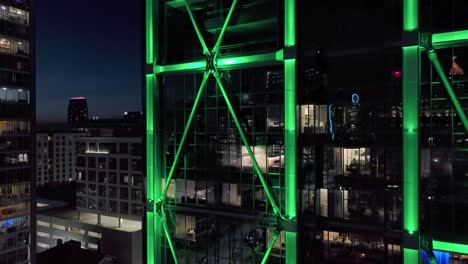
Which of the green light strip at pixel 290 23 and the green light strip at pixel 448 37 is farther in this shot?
the green light strip at pixel 290 23

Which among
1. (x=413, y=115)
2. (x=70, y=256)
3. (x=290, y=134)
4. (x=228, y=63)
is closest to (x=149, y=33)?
(x=228, y=63)

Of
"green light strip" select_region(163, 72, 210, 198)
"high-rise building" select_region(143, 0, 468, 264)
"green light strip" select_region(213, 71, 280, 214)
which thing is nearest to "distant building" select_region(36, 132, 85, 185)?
"high-rise building" select_region(143, 0, 468, 264)

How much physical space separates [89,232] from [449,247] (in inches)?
3184

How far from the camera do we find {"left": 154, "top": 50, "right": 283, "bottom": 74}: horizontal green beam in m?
14.8

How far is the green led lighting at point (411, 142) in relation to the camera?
12.1 metres

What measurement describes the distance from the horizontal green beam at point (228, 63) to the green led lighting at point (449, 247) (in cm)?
841

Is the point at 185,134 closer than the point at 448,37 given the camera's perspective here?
No

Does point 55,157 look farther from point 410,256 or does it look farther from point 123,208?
point 410,256

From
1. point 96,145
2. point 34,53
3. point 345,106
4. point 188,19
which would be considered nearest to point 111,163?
point 96,145

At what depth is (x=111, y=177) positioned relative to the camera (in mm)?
88625

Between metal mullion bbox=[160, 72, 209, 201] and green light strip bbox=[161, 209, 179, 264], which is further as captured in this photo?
green light strip bbox=[161, 209, 179, 264]

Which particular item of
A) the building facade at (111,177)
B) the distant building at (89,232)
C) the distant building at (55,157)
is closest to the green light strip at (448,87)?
the distant building at (89,232)

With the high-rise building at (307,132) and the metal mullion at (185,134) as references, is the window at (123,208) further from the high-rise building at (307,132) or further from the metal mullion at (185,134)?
the metal mullion at (185,134)

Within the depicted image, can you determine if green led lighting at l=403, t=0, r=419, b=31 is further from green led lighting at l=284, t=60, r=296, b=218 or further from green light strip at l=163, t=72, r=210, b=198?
green light strip at l=163, t=72, r=210, b=198
